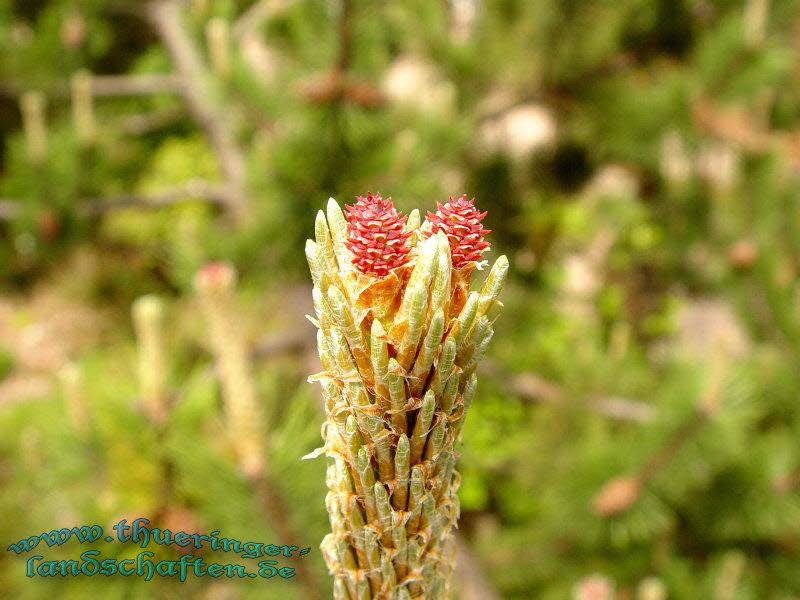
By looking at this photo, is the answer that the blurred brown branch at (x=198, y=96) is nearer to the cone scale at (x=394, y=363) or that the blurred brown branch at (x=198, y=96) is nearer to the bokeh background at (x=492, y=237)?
the bokeh background at (x=492, y=237)

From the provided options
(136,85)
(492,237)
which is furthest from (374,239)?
(136,85)

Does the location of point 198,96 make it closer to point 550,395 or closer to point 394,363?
point 550,395

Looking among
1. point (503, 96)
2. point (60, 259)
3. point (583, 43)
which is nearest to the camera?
point (60, 259)

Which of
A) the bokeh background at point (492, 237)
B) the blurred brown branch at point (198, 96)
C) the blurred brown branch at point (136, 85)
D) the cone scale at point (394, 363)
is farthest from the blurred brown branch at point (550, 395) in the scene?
the cone scale at point (394, 363)

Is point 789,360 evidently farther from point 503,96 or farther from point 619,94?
point 503,96

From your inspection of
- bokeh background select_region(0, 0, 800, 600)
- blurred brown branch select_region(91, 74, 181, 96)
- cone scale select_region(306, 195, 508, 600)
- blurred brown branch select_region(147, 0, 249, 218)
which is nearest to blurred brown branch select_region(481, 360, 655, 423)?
bokeh background select_region(0, 0, 800, 600)

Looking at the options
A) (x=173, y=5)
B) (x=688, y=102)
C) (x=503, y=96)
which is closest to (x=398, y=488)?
(x=688, y=102)
